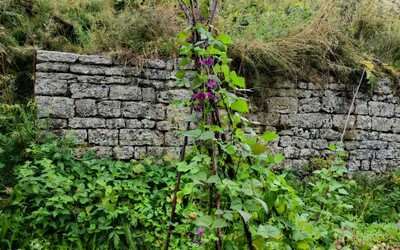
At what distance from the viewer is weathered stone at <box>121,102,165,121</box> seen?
14.7ft

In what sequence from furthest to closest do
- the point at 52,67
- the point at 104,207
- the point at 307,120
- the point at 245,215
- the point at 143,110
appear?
the point at 307,120 < the point at 143,110 < the point at 52,67 < the point at 104,207 < the point at 245,215

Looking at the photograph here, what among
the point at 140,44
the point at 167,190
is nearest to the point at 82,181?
the point at 167,190

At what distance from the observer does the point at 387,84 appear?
226 inches

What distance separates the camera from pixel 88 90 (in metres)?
4.35

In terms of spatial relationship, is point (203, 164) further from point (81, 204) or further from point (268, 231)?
point (81, 204)

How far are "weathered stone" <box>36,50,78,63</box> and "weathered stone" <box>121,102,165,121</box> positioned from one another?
2.42ft

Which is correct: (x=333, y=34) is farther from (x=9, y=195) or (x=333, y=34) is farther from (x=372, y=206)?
(x=9, y=195)

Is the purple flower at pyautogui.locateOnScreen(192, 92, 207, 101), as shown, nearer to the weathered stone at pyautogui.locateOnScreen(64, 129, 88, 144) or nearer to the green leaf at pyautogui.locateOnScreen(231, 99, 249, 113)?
the green leaf at pyautogui.locateOnScreen(231, 99, 249, 113)

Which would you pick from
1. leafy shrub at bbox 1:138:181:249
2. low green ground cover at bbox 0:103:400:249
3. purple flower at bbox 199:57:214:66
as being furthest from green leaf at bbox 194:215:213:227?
leafy shrub at bbox 1:138:181:249

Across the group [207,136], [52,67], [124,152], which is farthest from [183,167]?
[52,67]

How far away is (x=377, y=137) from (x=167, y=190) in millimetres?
3397

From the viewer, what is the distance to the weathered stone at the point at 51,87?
4.20 metres

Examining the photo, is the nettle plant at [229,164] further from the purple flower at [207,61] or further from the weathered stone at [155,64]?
the weathered stone at [155,64]

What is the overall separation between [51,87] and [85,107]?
0.41 metres
